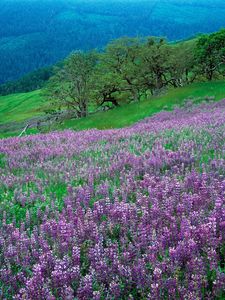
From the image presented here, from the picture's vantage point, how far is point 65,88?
53.5 m

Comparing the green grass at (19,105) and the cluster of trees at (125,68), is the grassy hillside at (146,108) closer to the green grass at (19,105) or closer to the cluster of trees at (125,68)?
the cluster of trees at (125,68)

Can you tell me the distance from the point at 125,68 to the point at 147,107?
16.6 meters

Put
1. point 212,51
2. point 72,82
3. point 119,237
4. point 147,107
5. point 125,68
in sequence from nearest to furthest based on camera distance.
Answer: point 119,237, point 147,107, point 212,51, point 72,82, point 125,68

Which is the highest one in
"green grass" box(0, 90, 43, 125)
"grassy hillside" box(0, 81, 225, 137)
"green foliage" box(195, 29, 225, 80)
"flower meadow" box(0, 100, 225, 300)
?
"flower meadow" box(0, 100, 225, 300)

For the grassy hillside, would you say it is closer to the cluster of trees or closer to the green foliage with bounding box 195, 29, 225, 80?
the green foliage with bounding box 195, 29, 225, 80

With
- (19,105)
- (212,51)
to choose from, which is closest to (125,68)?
(212,51)

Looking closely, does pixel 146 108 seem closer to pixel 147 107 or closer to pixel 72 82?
pixel 147 107

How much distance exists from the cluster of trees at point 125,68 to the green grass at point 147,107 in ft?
30.5

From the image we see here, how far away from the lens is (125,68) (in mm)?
56625

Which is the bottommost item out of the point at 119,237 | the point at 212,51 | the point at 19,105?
the point at 19,105

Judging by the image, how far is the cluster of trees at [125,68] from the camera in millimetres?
52906

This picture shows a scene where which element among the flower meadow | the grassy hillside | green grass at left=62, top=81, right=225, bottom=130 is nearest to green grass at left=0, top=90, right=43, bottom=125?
the grassy hillside

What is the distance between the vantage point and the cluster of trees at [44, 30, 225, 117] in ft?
174

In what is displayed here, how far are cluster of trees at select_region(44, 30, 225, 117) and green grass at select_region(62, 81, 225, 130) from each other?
9291 mm
